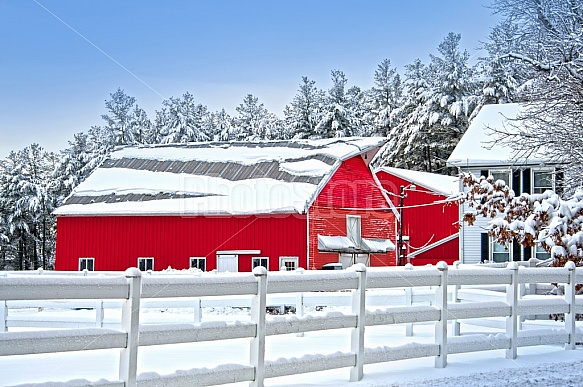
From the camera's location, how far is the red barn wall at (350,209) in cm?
3161

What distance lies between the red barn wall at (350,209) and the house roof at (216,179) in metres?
0.75

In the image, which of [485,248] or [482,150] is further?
[485,248]

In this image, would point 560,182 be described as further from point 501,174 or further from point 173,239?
point 173,239

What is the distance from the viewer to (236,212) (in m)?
31.5

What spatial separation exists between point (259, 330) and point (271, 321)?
287 mm

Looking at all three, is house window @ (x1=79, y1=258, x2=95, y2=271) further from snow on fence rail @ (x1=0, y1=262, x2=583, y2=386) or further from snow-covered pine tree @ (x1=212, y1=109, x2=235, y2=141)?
snow-covered pine tree @ (x1=212, y1=109, x2=235, y2=141)

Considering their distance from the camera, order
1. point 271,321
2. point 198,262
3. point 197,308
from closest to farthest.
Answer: point 271,321 → point 197,308 → point 198,262

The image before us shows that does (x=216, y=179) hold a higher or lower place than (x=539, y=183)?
higher

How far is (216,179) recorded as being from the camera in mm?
34438

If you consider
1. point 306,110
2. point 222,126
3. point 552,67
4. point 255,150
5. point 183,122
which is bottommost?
point 255,150

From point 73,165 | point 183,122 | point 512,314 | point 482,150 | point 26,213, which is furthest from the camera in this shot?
point 183,122

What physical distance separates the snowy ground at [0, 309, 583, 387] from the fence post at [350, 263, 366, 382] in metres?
0.13

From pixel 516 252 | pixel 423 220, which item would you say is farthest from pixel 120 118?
pixel 516 252

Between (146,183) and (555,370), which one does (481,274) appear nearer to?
(555,370)
